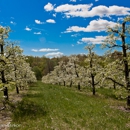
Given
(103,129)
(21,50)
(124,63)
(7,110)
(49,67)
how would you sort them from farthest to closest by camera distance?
(49,67)
(21,50)
(124,63)
(7,110)
(103,129)

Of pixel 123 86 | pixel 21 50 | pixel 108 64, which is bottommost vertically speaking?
pixel 123 86

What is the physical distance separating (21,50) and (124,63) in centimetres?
1615

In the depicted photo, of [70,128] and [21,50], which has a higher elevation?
[21,50]

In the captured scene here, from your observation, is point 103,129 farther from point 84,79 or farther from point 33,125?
point 84,79

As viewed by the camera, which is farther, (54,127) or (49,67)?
(49,67)

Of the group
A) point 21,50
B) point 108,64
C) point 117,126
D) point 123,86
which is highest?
point 21,50

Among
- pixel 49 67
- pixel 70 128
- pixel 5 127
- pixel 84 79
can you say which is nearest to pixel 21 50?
pixel 5 127

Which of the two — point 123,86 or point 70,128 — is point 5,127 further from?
point 123,86

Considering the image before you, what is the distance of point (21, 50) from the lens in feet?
96.4

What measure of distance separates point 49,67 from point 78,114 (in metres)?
157

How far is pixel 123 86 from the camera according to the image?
2469cm

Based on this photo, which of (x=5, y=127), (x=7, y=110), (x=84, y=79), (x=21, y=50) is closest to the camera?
(x=5, y=127)

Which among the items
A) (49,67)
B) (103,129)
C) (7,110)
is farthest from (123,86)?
(49,67)

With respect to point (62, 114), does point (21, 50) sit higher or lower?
higher
